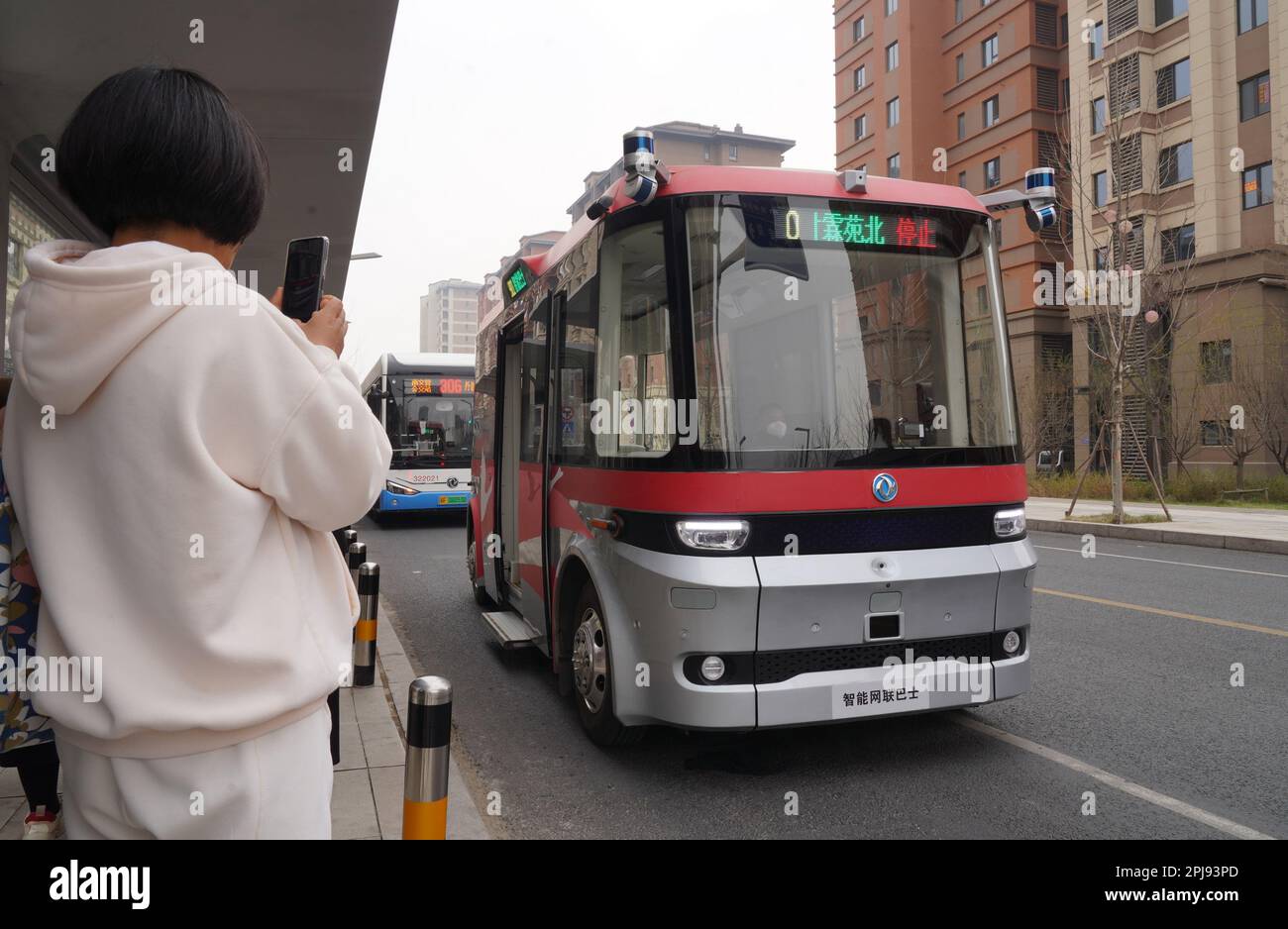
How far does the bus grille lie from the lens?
4.25 m

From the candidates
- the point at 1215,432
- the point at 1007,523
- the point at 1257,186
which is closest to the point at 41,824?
the point at 1007,523

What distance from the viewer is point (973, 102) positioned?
44875 mm

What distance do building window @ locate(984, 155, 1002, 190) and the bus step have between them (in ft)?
137

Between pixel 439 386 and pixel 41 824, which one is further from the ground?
pixel 439 386

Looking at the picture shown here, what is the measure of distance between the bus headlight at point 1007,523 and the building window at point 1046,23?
143 feet

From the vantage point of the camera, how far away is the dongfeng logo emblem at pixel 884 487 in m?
4.45

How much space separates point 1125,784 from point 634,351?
310cm

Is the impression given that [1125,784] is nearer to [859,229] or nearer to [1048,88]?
[859,229]

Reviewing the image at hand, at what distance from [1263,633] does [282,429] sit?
8.44m

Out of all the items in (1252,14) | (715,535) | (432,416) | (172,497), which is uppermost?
(1252,14)

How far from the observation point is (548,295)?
20.6 feet

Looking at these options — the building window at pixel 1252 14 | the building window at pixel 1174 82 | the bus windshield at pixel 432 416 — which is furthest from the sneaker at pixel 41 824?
the building window at pixel 1174 82
